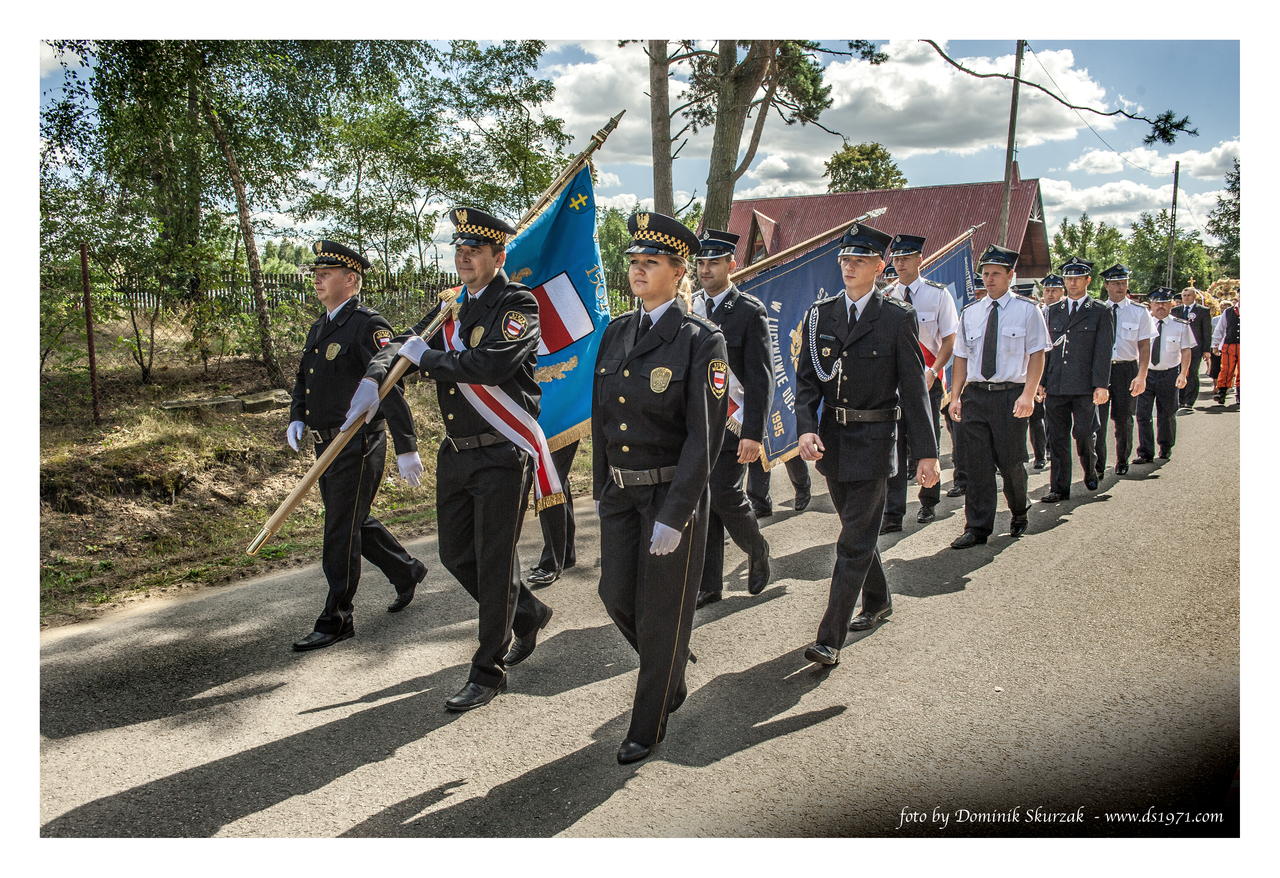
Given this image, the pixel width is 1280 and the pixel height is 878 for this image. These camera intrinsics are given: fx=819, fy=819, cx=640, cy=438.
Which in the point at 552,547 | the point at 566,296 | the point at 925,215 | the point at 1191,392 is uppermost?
the point at 925,215

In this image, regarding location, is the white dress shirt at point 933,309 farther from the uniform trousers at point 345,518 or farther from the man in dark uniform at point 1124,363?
the uniform trousers at point 345,518

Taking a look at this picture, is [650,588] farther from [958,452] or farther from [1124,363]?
[1124,363]

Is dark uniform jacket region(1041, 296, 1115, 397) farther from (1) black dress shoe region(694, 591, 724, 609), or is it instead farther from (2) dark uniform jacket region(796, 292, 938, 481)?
(1) black dress shoe region(694, 591, 724, 609)

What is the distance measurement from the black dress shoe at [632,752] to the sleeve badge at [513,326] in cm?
175

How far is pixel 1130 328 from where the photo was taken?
880 centimetres

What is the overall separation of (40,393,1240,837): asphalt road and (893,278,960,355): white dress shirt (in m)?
2.27

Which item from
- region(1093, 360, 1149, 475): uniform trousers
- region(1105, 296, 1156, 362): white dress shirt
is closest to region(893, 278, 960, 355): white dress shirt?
region(1093, 360, 1149, 475): uniform trousers

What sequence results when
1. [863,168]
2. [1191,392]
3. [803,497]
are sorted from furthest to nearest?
[863,168], [1191,392], [803,497]

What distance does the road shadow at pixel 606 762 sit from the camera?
2.75 metres

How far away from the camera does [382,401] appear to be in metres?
4.24

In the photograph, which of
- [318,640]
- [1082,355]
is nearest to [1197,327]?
[1082,355]

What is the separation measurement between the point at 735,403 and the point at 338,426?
2244 mm

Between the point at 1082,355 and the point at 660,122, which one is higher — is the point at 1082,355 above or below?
below

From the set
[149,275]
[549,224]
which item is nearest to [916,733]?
[549,224]
